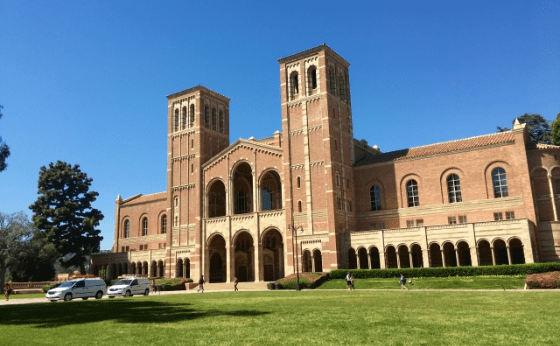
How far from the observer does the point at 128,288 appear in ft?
121

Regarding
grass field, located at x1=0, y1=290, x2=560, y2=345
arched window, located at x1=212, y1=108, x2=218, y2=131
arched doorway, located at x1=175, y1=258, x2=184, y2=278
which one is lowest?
grass field, located at x1=0, y1=290, x2=560, y2=345

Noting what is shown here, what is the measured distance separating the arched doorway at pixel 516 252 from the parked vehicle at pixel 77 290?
34.4 m

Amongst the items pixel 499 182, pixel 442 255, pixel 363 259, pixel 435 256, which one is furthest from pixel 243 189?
pixel 499 182

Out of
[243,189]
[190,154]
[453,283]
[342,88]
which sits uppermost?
[342,88]

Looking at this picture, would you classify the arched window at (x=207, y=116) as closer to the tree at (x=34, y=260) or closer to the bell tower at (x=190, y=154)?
the bell tower at (x=190, y=154)

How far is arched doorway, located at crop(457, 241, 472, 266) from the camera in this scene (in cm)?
4156

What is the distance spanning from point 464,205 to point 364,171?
11069 mm

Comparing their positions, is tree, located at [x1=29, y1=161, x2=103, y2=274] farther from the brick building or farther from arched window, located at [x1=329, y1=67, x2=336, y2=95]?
arched window, located at [x1=329, y1=67, x2=336, y2=95]

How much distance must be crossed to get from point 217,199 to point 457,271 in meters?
31.6

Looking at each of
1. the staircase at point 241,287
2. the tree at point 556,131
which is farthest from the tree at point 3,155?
the tree at point 556,131

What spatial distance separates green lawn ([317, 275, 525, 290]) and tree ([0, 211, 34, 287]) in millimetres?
45839

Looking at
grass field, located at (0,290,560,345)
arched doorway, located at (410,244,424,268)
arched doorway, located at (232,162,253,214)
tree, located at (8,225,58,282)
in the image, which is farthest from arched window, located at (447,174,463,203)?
tree, located at (8,225,58,282)

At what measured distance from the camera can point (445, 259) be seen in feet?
140

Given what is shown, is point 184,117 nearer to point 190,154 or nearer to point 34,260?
point 190,154
